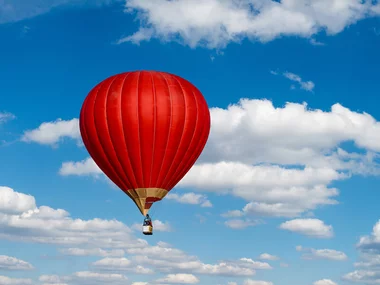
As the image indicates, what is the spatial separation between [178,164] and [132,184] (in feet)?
14.0

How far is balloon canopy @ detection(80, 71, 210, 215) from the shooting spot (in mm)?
61969

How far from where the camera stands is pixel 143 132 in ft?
203

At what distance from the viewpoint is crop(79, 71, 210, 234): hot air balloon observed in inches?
2438

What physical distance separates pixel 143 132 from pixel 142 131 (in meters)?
0.12

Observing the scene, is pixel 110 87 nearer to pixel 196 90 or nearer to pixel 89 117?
pixel 89 117

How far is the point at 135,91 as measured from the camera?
62.4 meters

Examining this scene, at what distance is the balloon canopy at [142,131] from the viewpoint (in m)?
62.0

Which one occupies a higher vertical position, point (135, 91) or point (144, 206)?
point (135, 91)

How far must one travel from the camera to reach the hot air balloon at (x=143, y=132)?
6194 cm

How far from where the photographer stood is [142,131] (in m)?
61.9

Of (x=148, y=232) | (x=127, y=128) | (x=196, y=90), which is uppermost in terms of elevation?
(x=196, y=90)

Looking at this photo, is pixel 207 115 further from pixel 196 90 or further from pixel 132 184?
pixel 132 184

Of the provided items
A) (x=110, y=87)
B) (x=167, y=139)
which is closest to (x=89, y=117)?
(x=110, y=87)

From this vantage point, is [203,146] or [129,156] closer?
[129,156]
